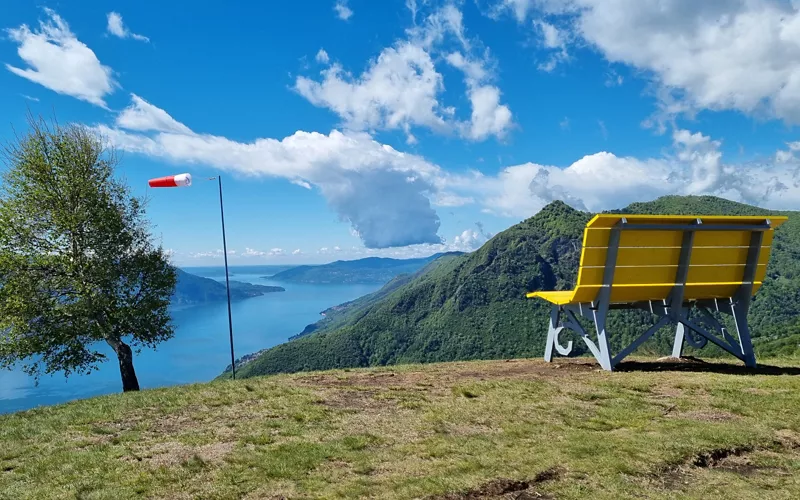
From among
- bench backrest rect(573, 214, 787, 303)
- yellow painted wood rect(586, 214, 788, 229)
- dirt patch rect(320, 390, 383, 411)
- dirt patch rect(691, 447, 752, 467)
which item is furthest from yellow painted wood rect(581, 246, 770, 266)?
dirt patch rect(320, 390, 383, 411)

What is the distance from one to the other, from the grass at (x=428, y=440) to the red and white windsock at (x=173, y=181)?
17.0ft

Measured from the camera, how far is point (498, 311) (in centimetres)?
12900

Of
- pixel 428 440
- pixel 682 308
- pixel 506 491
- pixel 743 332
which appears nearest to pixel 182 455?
pixel 428 440

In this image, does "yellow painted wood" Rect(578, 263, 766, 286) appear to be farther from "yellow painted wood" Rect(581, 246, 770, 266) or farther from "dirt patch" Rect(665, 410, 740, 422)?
"dirt patch" Rect(665, 410, 740, 422)

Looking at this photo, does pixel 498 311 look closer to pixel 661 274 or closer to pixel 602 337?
pixel 602 337

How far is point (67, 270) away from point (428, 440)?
456 inches

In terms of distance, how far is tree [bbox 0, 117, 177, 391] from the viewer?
40.0 feet

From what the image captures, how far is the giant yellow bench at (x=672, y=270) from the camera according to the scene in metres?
9.27

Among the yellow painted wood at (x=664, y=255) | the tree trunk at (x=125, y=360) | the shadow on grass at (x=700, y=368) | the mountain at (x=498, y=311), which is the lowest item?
the mountain at (x=498, y=311)

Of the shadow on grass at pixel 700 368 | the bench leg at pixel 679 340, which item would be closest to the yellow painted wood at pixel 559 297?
the shadow on grass at pixel 700 368

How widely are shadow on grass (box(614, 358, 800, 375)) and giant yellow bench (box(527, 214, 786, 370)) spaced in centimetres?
34

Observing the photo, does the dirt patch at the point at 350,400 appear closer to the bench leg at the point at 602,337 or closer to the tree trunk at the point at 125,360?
the bench leg at the point at 602,337

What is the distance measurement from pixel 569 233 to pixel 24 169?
183477 mm

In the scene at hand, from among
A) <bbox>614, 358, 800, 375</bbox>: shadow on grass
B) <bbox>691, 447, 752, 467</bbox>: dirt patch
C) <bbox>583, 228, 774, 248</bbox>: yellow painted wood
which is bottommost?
<bbox>614, 358, 800, 375</bbox>: shadow on grass
